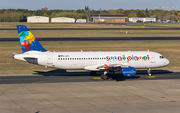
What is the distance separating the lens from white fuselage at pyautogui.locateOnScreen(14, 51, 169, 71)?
148 feet

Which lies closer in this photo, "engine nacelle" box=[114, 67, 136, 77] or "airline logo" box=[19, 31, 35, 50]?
"engine nacelle" box=[114, 67, 136, 77]

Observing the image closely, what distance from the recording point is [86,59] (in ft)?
152

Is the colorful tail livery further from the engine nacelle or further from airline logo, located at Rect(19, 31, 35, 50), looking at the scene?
the engine nacelle

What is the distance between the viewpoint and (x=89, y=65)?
1829 inches

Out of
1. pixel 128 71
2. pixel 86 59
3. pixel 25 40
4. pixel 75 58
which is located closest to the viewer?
pixel 128 71

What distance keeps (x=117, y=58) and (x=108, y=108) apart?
18.2 metres

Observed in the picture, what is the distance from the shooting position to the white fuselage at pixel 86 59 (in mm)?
45219

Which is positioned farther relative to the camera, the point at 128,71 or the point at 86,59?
the point at 86,59

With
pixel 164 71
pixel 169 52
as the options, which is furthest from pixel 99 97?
pixel 169 52

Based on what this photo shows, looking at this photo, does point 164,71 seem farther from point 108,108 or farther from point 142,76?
point 108,108

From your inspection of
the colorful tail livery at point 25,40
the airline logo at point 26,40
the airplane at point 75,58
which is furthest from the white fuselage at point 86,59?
the airline logo at point 26,40

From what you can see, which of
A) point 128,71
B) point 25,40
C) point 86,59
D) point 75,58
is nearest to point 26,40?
point 25,40

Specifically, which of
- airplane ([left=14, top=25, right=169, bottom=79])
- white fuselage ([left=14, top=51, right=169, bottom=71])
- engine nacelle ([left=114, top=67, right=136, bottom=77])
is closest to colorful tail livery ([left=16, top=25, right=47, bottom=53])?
airplane ([left=14, top=25, right=169, bottom=79])

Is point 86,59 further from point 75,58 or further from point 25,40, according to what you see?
point 25,40
